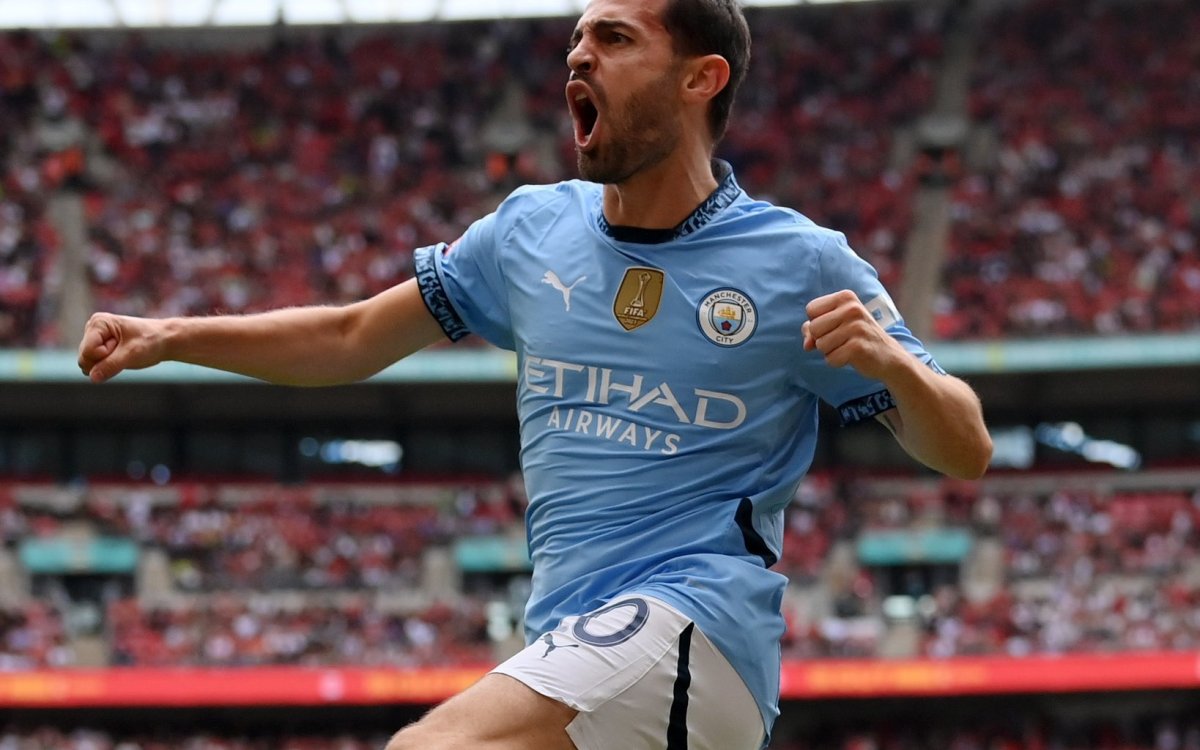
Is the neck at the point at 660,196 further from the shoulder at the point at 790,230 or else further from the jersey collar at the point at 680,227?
the shoulder at the point at 790,230

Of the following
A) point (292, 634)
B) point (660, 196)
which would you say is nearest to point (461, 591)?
point (292, 634)

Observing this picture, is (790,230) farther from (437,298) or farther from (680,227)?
(437,298)

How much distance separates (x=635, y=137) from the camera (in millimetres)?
3445

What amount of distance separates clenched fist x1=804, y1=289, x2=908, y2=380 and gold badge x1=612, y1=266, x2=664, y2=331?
1.71 feet

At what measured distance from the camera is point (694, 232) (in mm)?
3518

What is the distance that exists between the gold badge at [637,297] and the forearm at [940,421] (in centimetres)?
56

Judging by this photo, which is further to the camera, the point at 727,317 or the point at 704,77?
the point at 704,77

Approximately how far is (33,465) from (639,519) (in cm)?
2502

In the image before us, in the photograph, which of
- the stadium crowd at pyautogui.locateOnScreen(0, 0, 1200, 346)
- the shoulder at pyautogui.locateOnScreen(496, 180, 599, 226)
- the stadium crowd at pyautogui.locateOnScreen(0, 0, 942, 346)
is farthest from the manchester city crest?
the stadium crowd at pyautogui.locateOnScreen(0, 0, 942, 346)

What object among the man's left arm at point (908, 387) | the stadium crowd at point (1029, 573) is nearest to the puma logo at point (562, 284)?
the man's left arm at point (908, 387)

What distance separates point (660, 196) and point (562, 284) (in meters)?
0.29

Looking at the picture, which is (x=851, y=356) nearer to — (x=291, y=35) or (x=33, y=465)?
(x=33, y=465)

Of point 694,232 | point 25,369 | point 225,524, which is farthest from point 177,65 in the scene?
point 694,232

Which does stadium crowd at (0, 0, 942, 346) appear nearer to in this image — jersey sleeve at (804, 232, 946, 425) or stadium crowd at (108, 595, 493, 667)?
stadium crowd at (108, 595, 493, 667)
